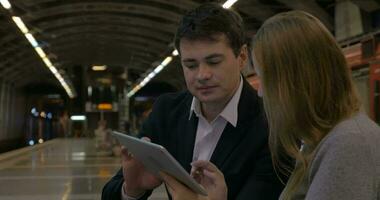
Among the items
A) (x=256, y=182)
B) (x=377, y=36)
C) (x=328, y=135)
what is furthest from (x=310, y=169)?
(x=377, y=36)

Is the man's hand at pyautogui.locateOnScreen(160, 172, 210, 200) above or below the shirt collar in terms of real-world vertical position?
below

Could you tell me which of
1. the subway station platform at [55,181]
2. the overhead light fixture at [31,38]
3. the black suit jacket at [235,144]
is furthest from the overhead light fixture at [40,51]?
the black suit jacket at [235,144]

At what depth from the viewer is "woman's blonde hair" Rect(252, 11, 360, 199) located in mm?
1515

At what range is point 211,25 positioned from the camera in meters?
2.09

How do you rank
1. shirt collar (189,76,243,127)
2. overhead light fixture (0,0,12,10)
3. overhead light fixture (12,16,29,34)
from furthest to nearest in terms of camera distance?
overhead light fixture (12,16,29,34), overhead light fixture (0,0,12,10), shirt collar (189,76,243,127)

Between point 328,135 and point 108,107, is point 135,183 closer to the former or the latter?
point 328,135

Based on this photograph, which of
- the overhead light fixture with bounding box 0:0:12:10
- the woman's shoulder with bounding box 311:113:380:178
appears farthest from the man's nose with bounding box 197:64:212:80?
the overhead light fixture with bounding box 0:0:12:10

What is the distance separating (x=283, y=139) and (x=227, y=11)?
71 cm

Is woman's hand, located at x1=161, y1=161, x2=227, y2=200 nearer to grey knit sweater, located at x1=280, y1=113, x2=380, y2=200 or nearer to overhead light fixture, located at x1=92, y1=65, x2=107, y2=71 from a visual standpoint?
grey knit sweater, located at x1=280, y1=113, x2=380, y2=200

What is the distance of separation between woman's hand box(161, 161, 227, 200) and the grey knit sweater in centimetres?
54

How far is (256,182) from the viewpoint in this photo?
78.4 inches

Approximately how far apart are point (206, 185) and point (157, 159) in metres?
0.24

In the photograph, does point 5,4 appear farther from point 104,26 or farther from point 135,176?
point 135,176

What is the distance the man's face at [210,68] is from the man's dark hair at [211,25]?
0.02 meters
